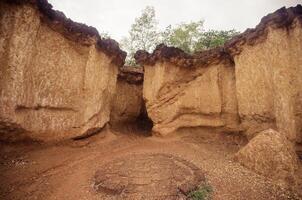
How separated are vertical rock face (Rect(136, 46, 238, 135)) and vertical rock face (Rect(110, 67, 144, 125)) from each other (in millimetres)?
2497

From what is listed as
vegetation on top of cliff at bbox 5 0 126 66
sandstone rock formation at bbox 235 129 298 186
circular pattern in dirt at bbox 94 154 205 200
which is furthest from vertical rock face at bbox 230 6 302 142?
vegetation on top of cliff at bbox 5 0 126 66

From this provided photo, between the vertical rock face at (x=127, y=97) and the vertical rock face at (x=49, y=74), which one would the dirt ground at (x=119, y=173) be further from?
the vertical rock face at (x=127, y=97)

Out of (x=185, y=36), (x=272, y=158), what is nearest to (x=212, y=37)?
(x=185, y=36)

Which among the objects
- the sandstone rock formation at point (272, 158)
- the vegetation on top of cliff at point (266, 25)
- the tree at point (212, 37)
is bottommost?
the sandstone rock formation at point (272, 158)

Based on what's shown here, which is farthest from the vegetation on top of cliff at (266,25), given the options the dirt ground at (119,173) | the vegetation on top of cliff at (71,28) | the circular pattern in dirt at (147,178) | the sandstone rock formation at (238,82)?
the circular pattern in dirt at (147,178)

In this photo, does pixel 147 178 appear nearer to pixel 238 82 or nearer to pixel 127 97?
pixel 238 82

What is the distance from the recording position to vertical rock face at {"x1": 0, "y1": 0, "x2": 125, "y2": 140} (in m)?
6.91

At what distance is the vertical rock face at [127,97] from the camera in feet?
45.6

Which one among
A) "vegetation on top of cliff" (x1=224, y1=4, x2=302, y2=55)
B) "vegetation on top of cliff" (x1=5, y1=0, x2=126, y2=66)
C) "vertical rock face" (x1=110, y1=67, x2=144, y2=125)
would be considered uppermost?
"vegetation on top of cliff" (x1=224, y1=4, x2=302, y2=55)

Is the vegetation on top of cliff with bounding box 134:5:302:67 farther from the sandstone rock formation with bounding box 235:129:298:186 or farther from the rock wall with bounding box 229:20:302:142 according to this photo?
the sandstone rock formation with bounding box 235:129:298:186

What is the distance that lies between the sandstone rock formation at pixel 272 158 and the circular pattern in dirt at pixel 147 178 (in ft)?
5.24

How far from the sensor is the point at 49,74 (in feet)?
27.3

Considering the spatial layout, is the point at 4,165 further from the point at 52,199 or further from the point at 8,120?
the point at 52,199

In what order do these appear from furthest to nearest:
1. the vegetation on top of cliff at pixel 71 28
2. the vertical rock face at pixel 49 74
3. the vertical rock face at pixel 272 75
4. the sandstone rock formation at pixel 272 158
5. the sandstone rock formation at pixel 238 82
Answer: the sandstone rock formation at pixel 238 82 < the vertical rock face at pixel 272 75 < the vegetation on top of cliff at pixel 71 28 < the vertical rock face at pixel 49 74 < the sandstone rock formation at pixel 272 158
